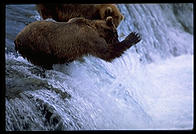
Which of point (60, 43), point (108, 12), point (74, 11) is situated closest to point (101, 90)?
point (60, 43)

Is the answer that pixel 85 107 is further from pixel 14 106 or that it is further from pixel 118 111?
pixel 14 106

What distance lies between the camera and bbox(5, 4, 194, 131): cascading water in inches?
143

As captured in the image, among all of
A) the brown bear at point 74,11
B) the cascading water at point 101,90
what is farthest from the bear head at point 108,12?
the cascading water at point 101,90

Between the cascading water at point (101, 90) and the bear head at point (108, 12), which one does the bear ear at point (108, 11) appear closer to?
the bear head at point (108, 12)

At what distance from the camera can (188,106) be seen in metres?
5.34

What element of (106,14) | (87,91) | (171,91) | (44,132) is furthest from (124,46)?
(171,91)

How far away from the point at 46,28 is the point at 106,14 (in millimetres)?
1363

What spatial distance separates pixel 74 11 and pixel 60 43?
4.94 ft

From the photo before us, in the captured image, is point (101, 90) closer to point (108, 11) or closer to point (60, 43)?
point (60, 43)

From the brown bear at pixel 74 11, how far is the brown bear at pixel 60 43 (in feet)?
3.59

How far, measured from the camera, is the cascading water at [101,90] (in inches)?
143

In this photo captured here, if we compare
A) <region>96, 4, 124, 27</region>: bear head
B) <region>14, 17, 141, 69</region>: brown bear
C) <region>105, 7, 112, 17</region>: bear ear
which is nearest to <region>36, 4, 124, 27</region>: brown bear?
<region>96, 4, 124, 27</region>: bear head

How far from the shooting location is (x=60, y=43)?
13.5ft

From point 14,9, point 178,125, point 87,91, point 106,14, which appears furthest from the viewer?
point 14,9
